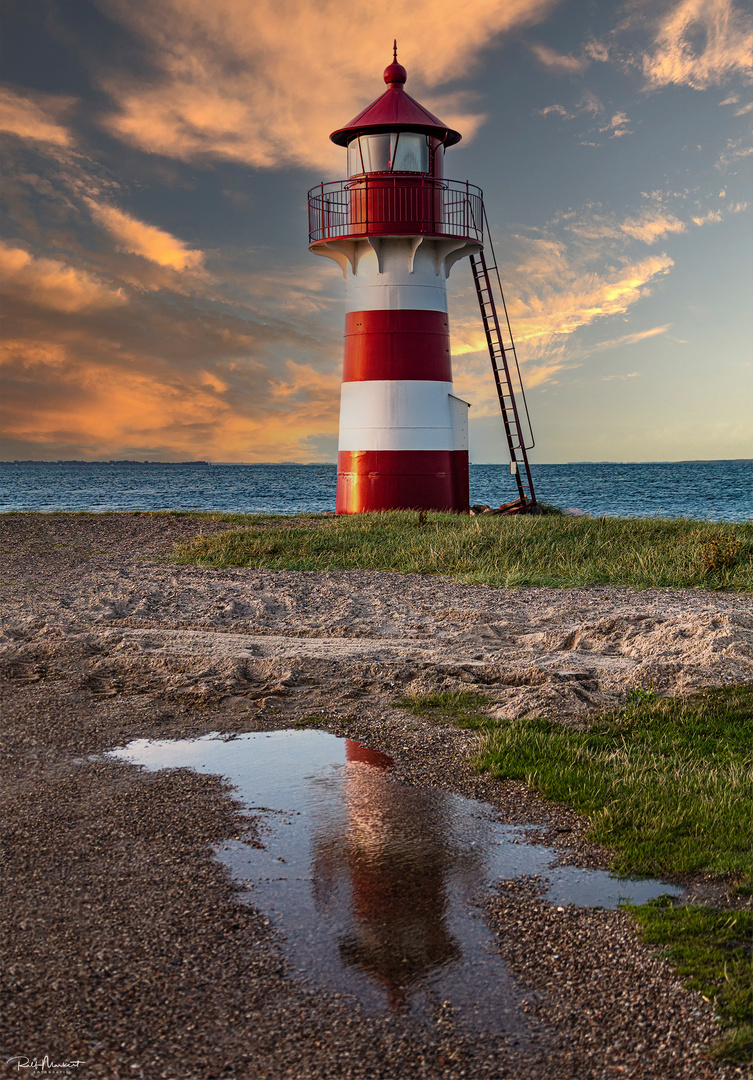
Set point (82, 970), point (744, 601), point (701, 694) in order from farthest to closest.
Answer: point (744, 601), point (701, 694), point (82, 970)

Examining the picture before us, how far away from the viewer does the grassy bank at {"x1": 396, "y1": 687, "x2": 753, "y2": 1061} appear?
12.6 feet

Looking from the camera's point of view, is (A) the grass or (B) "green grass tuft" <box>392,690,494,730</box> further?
(B) "green grass tuft" <box>392,690,494,730</box>

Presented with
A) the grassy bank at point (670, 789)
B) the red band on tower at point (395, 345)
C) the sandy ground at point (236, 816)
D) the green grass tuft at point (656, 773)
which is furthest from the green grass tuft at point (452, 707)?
the red band on tower at point (395, 345)

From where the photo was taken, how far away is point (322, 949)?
394cm

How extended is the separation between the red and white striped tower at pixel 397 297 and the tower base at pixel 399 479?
0.9 inches

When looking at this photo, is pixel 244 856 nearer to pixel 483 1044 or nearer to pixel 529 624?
pixel 483 1044

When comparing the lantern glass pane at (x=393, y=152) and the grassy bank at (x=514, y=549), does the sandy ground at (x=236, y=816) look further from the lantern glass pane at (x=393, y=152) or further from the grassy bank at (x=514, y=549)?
the lantern glass pane at (x=393, y=152)

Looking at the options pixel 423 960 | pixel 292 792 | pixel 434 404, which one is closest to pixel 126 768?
pixel 292 792

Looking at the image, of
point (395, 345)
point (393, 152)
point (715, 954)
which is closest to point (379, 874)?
point (715, 954)

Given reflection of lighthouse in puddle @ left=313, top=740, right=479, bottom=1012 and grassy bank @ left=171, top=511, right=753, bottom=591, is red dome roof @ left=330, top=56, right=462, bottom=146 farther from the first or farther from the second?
reflection of lighthouse in puddle @ left=313, top=740, right=479, bottom=1012

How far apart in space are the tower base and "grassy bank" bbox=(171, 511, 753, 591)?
184 centimetres

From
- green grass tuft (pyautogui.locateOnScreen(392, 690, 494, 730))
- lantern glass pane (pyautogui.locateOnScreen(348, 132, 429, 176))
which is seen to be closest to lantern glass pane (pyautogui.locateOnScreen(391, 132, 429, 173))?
lantern glass pane (pyautogui.locateOnScreen(348, 132, 429, 176))

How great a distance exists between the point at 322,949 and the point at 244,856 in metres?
1.02

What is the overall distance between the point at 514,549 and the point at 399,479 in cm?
565
